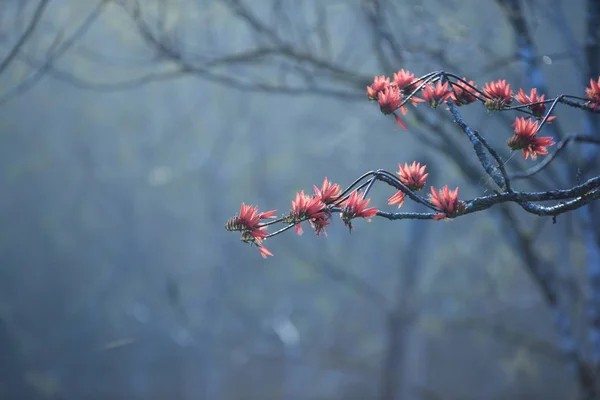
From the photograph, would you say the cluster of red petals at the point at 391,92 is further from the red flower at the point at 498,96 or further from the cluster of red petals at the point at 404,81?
the red flower at the point at 498,96

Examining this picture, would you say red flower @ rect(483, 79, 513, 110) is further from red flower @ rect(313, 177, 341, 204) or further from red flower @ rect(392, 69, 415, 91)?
red flower @ rect(313, 177, 341, 204)

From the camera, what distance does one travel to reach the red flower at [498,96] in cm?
228

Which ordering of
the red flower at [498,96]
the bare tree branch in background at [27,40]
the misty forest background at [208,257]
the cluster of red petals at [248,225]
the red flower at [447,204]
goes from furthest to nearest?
the misty forest background at [208,257]
the bare tree branch in background at [27,40]
the red flower at [498,96]
the cluster of red petals at [248,225]
the red flower at [447,204]

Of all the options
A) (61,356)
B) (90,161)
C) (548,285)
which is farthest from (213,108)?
(548,285)

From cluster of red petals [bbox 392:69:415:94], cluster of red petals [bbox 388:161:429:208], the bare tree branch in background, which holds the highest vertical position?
the bare tree branch in background

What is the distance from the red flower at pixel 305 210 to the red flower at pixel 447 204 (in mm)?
332

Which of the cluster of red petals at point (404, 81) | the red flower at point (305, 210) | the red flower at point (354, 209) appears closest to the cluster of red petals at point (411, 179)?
the red flower at point (354, 209)

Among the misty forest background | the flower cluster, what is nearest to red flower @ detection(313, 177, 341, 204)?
the flower cluster

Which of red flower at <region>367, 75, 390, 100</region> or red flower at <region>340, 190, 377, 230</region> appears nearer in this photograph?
red flower at <region>340, 190, 377, 230</region>

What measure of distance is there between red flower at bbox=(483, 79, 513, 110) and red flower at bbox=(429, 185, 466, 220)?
40cm

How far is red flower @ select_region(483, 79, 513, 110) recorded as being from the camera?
7.47ft

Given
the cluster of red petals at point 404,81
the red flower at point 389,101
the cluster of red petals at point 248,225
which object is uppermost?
the cluster of red petals at point 404,81

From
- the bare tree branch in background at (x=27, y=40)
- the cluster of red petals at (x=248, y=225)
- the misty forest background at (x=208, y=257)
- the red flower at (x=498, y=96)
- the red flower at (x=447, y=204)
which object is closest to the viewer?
the red flower at (x=447, y=204)

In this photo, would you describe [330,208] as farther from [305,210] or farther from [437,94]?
[437,94]
